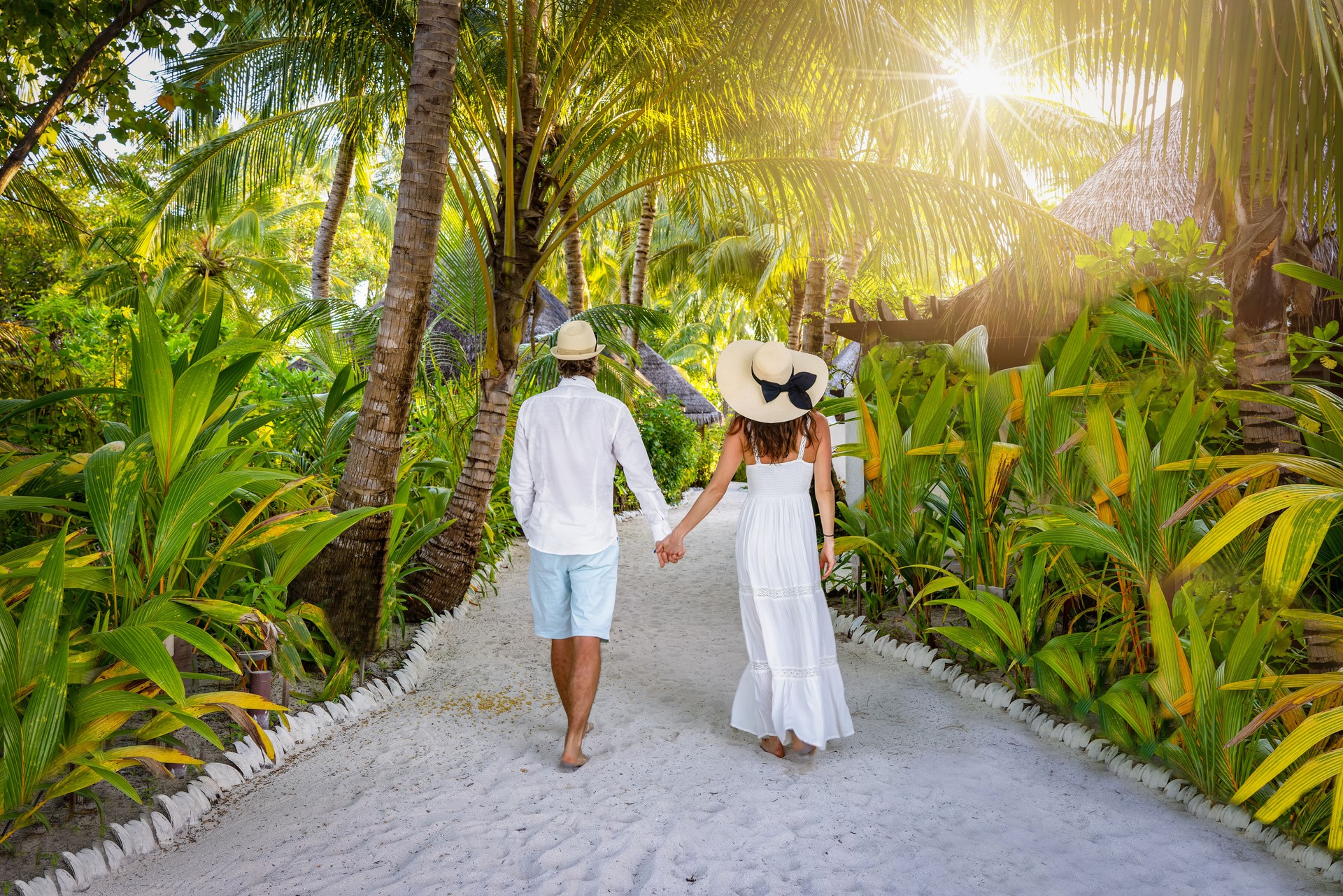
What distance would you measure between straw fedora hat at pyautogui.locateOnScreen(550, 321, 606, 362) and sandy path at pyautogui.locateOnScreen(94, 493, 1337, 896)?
1662 millimetres

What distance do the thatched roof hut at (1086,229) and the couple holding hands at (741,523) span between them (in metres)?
2.83

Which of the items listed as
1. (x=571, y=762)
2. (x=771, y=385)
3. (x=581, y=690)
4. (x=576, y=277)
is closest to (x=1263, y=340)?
(x=771, y=385)

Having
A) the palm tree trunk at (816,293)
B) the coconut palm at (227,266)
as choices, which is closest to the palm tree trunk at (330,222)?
the coconut palm at (227,266)

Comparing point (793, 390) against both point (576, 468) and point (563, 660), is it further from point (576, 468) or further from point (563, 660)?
point (563, 660)

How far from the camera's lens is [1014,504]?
4227 mm

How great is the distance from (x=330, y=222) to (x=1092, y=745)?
10.4 m

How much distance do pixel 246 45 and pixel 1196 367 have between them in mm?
7766

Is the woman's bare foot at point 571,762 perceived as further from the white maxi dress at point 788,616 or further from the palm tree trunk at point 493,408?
the palm tree trunk at point 493,408

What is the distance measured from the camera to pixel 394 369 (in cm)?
395

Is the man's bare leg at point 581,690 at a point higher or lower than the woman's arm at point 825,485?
lower

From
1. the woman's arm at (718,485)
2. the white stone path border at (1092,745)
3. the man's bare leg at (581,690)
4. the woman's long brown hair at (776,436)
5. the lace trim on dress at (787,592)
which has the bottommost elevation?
the white stone path border at (1092,745)

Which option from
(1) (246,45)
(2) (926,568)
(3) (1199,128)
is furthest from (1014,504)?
(1) (246,45)

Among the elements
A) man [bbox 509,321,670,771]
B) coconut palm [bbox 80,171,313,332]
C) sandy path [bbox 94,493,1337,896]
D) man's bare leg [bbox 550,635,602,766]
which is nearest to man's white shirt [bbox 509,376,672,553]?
man [bbox 509,321,670,771]

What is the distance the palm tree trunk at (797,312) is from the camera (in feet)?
54.6
